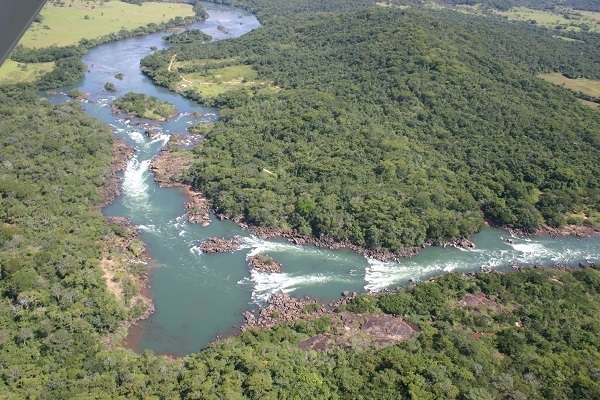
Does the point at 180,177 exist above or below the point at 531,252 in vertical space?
above

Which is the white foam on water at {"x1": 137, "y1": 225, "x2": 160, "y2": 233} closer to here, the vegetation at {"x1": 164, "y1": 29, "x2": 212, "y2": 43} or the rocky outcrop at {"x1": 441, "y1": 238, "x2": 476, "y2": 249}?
the rocky outcrop at {"x1": 441, "y1": 238, "x2": 476, "y2": 249}

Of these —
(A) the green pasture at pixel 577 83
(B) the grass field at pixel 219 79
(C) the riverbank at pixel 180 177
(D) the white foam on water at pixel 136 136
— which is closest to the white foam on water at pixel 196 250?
(C) the riverbank at pixel 180 177

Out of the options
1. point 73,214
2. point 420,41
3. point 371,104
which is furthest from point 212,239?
point 420,41

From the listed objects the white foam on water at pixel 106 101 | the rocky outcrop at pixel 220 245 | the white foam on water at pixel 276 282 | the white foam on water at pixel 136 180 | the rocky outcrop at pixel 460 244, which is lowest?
the white foam on water at pixel 276 282

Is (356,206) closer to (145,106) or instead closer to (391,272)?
(391,272)

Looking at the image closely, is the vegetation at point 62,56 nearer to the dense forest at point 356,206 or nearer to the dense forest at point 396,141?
the dense forest at point 356,206

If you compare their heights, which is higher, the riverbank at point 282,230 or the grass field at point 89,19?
the grass field at point 89,19

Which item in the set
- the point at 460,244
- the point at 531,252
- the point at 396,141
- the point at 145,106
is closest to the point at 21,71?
the point at 145,106
